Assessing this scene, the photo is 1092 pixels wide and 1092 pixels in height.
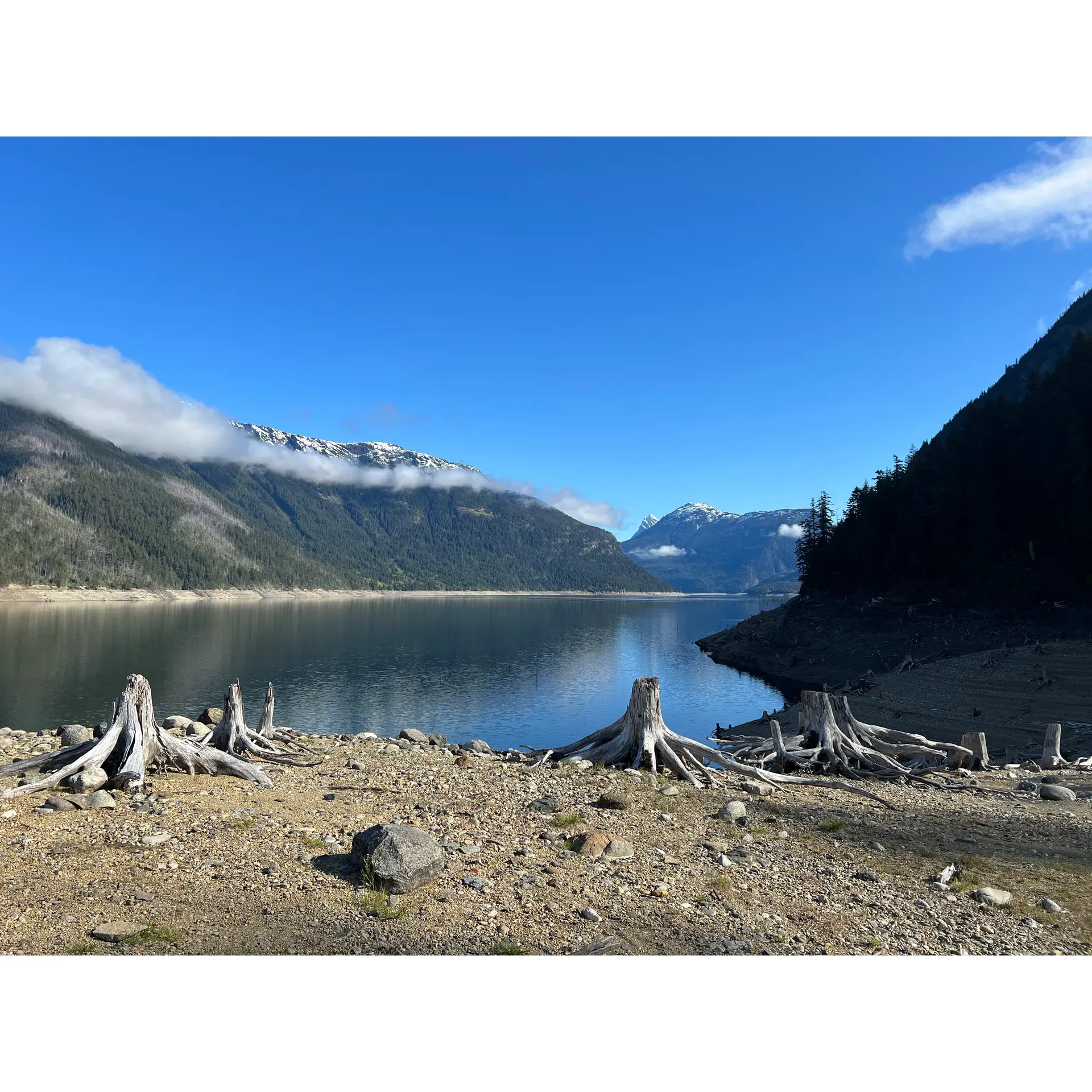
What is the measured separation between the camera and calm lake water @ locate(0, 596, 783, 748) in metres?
41.5

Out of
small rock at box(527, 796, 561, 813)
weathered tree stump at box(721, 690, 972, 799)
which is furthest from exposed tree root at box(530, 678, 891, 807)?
small rock at box(527, 796, 561, 813)

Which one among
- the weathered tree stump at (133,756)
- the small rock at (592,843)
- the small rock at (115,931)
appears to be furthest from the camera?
the weathered tree stump at (133,756)

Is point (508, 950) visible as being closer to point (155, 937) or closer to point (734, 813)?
point (155, 937)

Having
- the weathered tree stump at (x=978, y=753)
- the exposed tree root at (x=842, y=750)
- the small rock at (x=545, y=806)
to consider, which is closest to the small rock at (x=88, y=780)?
the small rock at (x=545, y=806)

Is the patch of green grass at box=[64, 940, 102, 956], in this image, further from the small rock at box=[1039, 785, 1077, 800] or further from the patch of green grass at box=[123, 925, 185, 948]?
the small rock at box=[1039, 785, 1077, 800]

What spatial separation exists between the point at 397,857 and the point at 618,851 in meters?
3.34

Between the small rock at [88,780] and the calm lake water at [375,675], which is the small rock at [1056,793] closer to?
the small rock at [88,780]

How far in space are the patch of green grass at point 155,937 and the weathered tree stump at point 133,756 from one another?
6.38 m

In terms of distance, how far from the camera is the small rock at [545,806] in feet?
40.3

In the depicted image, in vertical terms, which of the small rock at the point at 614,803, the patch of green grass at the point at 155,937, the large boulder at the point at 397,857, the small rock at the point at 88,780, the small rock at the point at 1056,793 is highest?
the large boulder at the point at 397,857

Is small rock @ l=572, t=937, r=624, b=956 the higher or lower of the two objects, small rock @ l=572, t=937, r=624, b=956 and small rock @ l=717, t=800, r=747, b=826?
the higher

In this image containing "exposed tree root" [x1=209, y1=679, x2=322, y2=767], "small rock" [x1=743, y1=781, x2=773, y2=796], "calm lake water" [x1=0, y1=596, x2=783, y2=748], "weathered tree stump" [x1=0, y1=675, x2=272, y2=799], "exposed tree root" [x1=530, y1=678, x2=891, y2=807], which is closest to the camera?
"weathered tree stump" [x1=0, y1=675, x2=272, y2=799]

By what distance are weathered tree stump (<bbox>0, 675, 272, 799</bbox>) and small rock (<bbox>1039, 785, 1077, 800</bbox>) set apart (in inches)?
692
